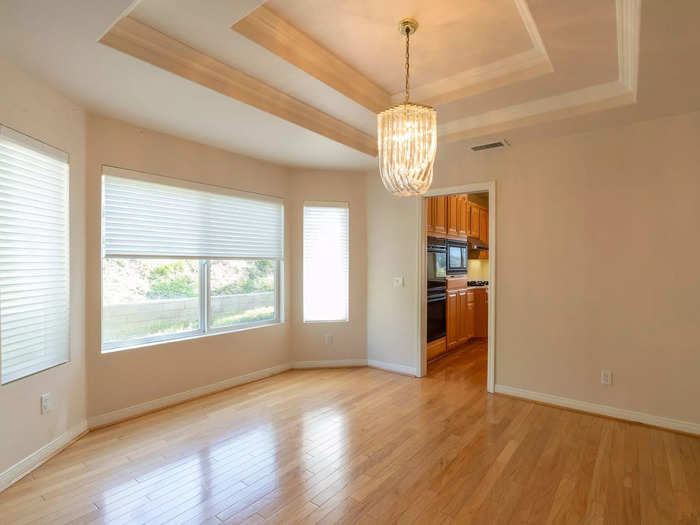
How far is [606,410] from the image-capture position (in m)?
3.27

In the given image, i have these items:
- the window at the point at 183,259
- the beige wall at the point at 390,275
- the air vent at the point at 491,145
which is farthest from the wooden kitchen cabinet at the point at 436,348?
the air vent at the point at 491,145

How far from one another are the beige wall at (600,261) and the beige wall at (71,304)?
3.24 metres

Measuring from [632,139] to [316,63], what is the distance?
2.75 m

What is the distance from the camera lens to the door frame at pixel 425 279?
389cm

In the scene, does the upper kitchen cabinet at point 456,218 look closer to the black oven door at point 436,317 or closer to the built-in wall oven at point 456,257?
the built-in wall oven at point 456,257

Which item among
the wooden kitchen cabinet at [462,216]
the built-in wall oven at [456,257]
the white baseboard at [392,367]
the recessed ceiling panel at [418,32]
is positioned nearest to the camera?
the recessed ceiling panel at [418,32]

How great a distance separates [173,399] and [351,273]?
2449 millimetres

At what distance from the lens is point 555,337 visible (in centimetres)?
355

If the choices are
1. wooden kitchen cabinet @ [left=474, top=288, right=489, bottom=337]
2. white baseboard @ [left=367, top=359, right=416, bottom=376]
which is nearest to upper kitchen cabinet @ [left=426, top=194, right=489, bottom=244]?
wooden kitchen cabinet @ [left=474, top=288, right=489, bottom=337]

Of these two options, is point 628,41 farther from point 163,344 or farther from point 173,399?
point 173,399

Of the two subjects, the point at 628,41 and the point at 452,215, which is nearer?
the point at 628,41

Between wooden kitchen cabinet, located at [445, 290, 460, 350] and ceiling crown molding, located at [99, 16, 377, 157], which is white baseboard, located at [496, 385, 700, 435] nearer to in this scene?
wooden kitchen cabinet, located at [445, 290, 460, 350]

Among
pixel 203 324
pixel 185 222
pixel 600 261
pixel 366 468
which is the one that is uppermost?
pixel 185 222

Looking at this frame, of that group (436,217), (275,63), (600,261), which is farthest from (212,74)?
(600,261)
